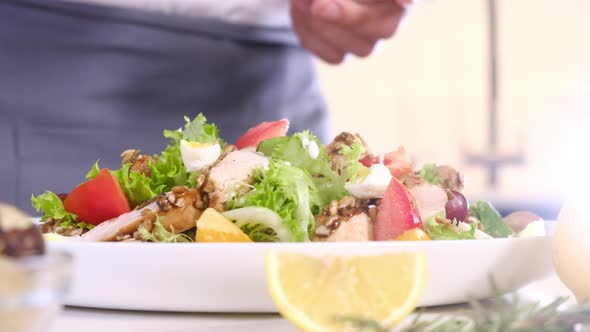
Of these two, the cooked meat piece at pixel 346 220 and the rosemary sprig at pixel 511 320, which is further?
the cooked meat piece at pixel 346 220

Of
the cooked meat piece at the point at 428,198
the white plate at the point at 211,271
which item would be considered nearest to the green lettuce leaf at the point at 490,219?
the cooked meat piece at the point at 428,198

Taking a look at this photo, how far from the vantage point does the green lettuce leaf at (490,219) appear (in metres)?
1.48

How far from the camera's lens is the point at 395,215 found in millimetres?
1135

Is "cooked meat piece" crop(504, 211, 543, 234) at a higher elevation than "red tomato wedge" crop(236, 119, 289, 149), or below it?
below

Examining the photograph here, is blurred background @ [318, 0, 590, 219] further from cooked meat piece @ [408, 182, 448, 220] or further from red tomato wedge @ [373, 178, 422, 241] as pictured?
red tomato wedge @ [373, 178, 422, 241]

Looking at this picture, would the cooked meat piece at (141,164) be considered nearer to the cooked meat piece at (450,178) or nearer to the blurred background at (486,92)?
the cooked meat piece at (450,178)

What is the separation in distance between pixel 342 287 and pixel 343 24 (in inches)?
57.6

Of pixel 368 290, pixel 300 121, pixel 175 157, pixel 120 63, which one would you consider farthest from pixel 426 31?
pixel 368 290

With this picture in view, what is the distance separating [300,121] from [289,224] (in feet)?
4.84

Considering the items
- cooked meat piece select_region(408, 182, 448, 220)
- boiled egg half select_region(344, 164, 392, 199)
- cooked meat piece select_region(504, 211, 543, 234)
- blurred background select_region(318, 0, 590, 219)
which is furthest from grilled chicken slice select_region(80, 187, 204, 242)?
blurred background select_region(318, 0, 590, 219)

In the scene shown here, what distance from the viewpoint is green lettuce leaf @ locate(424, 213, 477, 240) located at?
122 centimetres

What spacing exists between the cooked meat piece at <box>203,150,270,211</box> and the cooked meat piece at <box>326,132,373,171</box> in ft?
0.43

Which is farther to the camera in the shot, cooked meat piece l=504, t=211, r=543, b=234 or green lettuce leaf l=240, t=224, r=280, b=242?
cooked meat piece l=504, t=211, r=543, b=234

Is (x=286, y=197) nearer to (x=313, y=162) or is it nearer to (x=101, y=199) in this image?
(x=313, y=162)
